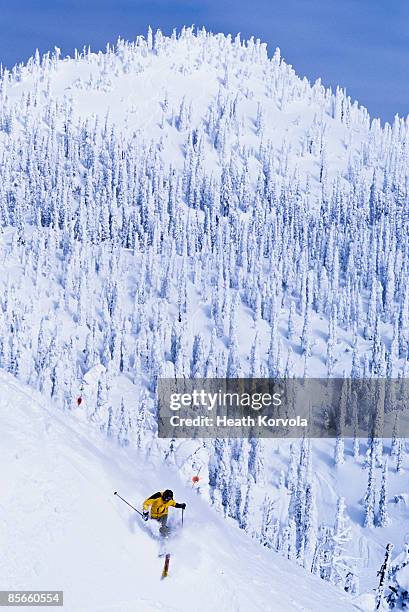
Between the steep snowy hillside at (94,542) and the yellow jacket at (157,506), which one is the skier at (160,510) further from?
the steep snowy hillside at (94,542)

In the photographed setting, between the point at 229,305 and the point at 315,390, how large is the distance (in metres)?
34.1

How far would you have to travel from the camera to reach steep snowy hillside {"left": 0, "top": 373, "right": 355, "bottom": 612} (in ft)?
51.1

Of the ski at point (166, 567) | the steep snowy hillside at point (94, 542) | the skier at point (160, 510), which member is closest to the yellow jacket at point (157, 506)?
the skier at point (160, 510)

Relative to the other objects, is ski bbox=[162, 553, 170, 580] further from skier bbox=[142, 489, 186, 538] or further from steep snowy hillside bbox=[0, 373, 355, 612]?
skier bbox=[142, 489, 186, 538]

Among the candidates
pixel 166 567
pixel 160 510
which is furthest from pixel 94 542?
pixel 160 510

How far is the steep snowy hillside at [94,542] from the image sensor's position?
15.6 m

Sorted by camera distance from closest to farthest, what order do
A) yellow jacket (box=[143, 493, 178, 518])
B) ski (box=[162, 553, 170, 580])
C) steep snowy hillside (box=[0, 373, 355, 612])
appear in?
steep snowy hillside (box=[0, 373, 355, 612]) < ski (box=[162, 553, 170, 580]) < yellow jacket (box=[143, 493, 178, 518])

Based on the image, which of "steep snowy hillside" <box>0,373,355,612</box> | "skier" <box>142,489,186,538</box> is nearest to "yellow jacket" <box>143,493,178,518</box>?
"skier" <box>142,489,186,538</box>

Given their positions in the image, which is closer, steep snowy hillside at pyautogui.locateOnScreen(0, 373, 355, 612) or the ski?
steep snowy hillside at pyautogui.locateOnScreen(0, 373, 355, 612)

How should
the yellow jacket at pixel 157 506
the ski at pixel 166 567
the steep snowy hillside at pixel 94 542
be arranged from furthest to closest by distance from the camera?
the yellow jacket at pixel 157 506 → the ski at pixel 166 567 → the steep snowy hillside at pixel 94 542

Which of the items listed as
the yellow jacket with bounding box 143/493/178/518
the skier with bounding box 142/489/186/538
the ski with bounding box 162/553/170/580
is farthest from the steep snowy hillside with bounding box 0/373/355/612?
the yellow jacket with bounding box 143/493/178/518

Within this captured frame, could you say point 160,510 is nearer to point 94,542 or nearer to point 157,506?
point 157,506

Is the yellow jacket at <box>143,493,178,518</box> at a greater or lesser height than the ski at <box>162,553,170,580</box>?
greater

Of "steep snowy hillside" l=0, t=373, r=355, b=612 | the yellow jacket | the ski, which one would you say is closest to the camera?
"steep snowy hillside" l=0, t=373, r=355, b=612
